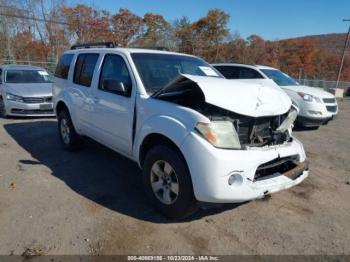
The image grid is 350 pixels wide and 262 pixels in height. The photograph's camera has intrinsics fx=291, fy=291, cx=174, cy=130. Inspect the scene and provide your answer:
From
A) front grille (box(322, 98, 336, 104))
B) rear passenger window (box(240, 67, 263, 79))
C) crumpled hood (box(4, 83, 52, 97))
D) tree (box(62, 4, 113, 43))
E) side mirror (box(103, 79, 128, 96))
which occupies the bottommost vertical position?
crumpled hood (box(4, 83, 52, 97))

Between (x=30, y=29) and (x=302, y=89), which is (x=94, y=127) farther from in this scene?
(x=30, y=29)

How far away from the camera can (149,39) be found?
34219 millimetres

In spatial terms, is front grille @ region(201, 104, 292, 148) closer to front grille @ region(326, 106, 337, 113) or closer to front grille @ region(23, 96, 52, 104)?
front grille @ region(326, 106, 337, 113)

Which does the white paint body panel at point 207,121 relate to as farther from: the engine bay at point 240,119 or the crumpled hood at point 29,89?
the crumpled hood at point 29,89

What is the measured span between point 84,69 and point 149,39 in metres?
30.9

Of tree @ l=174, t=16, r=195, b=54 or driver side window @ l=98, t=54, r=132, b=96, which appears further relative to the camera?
tree @ l=174, t=16, r=195, b=54

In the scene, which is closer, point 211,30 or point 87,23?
point 87,23

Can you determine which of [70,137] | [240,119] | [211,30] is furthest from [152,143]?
[211,30]

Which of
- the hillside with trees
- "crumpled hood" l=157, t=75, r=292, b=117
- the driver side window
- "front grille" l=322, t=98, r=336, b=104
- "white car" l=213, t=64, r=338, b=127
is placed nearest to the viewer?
"crumpled hood" l=157, t=75, r=292, b=117

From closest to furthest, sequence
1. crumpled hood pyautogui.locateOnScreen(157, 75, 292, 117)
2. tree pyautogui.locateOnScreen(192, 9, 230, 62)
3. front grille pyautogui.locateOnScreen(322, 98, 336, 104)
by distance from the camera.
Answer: crumpled hood pyautogui.locateOnScreen(157, 75, 292, 117) → front grille pyautogui.locateOnScreen(322, 98, 336, 104) → tree pyautogui.locateOnScreen(192, 9, 230, 62)

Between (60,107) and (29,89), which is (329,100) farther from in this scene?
(29,89)

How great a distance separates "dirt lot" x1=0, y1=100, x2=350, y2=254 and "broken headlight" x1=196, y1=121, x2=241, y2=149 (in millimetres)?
961

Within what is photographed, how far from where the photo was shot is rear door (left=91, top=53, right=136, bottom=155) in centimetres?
377

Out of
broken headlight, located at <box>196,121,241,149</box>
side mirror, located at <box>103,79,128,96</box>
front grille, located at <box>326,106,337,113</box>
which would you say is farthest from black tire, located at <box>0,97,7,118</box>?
front grille, located at <box>326,106,337,113</box>
